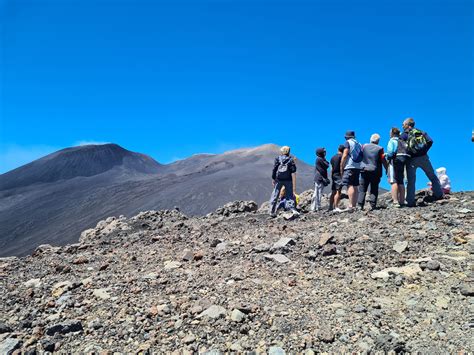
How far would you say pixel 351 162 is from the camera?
8.98m

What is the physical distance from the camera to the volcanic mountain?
23.7 m

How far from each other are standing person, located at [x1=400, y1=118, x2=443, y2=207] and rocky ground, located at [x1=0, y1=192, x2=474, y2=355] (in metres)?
1.07

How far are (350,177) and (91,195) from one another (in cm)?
2552

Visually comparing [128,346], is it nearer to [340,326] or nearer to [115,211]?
[340,326]

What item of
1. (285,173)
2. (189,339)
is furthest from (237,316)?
(285,173)

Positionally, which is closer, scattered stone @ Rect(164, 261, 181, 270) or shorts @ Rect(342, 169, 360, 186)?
scattered stone @ Rect(164, 261, 181, 270)

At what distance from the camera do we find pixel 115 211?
25.4 m

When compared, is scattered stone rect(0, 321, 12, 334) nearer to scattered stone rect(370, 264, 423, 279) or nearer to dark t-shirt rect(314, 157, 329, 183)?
scattered stone rect(370, 264, 423, 279)

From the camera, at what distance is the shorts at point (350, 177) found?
8977 mm

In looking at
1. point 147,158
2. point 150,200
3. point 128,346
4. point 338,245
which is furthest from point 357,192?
point 147,158

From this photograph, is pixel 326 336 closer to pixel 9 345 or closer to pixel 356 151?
pixel 9 345

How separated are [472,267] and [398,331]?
1.83 m

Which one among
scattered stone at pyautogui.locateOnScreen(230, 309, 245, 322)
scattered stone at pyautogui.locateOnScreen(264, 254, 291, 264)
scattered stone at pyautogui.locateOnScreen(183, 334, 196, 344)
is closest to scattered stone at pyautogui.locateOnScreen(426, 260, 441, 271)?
scattered stone at pyautogui.locateOnScreen(264, 254, 291, 264)

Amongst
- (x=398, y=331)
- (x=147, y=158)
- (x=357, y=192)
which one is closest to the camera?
(x=398, y=331)
